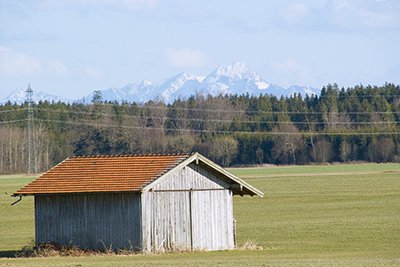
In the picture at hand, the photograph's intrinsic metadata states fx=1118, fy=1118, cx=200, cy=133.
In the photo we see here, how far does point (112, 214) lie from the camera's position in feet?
132

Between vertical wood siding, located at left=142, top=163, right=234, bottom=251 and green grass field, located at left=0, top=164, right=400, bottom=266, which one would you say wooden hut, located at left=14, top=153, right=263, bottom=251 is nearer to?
vertical wood siding, located at left=142, top=163, right=234, bottom=251

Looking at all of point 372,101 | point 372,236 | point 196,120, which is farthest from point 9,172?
point 372,236

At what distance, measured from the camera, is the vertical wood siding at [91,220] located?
39844 mm

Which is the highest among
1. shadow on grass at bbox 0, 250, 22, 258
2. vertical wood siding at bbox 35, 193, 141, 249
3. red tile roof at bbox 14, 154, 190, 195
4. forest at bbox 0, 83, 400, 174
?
forest at bbox 0, 83, 400, 174

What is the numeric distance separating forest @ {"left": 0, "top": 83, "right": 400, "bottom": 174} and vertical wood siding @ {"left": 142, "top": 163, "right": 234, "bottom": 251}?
101 metres

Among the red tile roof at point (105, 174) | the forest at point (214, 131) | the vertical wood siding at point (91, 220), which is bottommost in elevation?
the vertical wood siding at point (91, 220)

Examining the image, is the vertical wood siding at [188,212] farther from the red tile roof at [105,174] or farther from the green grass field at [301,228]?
the green grass field at [301,228]

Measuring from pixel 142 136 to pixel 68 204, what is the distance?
120570 mm

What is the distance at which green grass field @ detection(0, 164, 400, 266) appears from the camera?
114 ft

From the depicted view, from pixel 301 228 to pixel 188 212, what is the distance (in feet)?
38.8

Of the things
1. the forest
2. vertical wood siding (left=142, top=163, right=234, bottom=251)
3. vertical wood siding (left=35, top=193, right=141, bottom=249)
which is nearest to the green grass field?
vertical wood siding (left=142, top=163, right=234, bottom=251)

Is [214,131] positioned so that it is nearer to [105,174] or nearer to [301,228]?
[301,228]

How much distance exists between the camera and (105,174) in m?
41.3

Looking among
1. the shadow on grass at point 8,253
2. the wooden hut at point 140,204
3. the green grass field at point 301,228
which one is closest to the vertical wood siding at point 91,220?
the wooden hut at point 140,204
